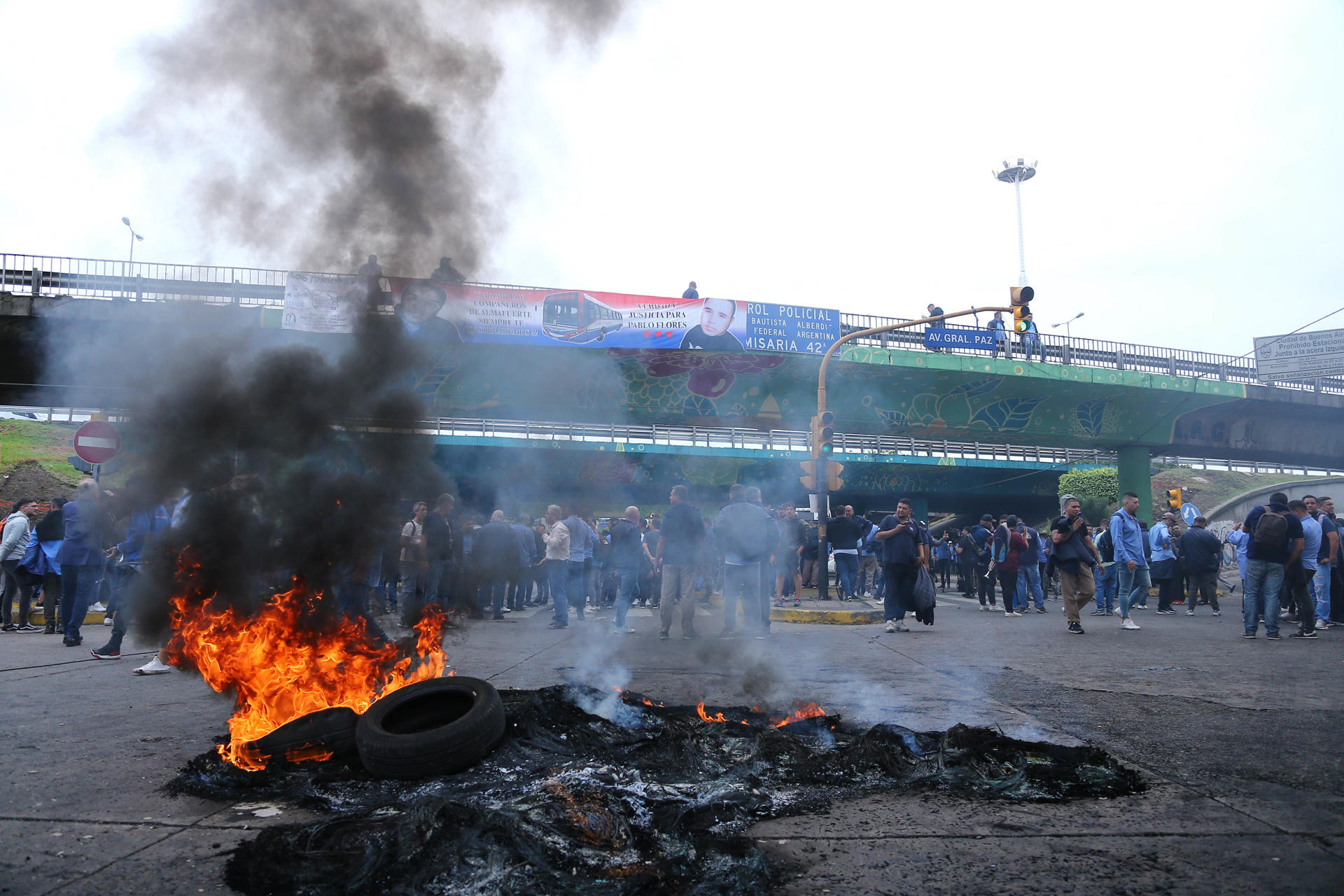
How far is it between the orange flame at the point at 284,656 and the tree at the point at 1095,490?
2740 cm

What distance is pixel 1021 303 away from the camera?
14867 mm

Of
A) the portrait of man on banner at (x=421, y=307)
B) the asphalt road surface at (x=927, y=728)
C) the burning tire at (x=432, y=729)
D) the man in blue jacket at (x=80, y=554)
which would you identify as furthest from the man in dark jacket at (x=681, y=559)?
the man in blue jacket at (x=80, y=554)

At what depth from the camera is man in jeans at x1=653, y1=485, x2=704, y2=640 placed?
922cm

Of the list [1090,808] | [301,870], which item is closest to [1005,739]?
[1090,808]

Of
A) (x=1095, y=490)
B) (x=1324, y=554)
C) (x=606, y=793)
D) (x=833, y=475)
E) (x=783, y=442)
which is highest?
(x=783, y=442)

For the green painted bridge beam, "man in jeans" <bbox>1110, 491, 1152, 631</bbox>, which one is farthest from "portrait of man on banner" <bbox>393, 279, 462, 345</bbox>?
the green painted bridge beam

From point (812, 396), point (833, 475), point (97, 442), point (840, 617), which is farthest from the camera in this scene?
point (812, 396)

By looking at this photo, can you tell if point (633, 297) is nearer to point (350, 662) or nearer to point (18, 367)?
point (18, 367)

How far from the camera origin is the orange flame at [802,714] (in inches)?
173

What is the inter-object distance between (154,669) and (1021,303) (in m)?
14.3

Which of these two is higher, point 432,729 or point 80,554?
point 80,554

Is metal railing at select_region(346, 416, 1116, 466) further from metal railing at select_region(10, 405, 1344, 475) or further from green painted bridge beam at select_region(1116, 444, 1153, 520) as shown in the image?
green painted bridge beam at select_region(1116, 444, 1153, 520)

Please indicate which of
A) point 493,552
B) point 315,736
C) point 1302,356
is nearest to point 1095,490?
point 1302,356

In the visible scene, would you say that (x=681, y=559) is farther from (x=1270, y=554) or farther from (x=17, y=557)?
(x=17, y=557)
